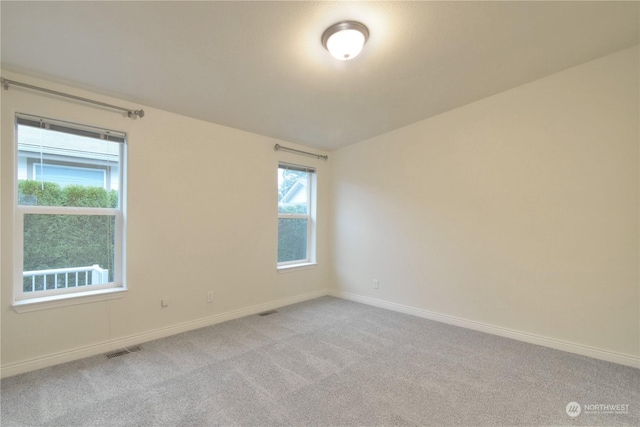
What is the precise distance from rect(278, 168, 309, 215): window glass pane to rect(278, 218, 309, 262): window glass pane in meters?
0.15

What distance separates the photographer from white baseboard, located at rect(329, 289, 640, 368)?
2.49m

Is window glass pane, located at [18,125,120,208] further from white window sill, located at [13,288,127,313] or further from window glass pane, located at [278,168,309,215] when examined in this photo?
window glass pane, located at [278,168,309,215]

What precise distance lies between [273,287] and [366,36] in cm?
301

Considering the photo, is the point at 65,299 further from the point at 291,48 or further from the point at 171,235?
Result: the point at 291,48

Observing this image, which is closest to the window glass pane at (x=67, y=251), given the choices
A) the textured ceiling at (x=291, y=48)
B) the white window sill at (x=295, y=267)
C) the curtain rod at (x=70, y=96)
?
the curtain rod at (x=70, y=96)

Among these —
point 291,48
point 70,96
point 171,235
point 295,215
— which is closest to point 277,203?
point 295,215

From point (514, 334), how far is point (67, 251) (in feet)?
13.7

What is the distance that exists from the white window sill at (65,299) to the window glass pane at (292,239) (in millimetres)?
1941

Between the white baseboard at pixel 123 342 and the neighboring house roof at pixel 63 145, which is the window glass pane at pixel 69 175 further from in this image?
the white baseboard at pixel 123 342

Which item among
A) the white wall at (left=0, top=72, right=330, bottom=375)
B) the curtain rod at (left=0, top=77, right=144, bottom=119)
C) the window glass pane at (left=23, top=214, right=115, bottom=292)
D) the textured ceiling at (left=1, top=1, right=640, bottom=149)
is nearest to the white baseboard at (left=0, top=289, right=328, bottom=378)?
the white wall at (left=0, top=72, right=330, bottom=375)

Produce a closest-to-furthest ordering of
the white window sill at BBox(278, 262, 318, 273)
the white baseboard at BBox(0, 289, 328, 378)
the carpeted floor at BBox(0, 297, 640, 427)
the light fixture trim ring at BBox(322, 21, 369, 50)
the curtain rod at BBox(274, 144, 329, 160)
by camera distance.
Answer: the carpeted floor at BBox(0, 297, 640, 427), the light fixture trim ring at BBox(322, 21, 369, 50), the white baseboard at BBox(0, 289, 328, 378), the curtain rod at BBox(274, 144, 329, 160), the white window sill at BBox(278, 262, 318, 273)

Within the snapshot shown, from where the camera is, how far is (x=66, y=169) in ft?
8.02

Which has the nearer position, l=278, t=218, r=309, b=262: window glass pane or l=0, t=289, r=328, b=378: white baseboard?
l=0, t=289, r=328, b=378: white baseboard

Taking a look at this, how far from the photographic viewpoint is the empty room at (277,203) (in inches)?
76.3
